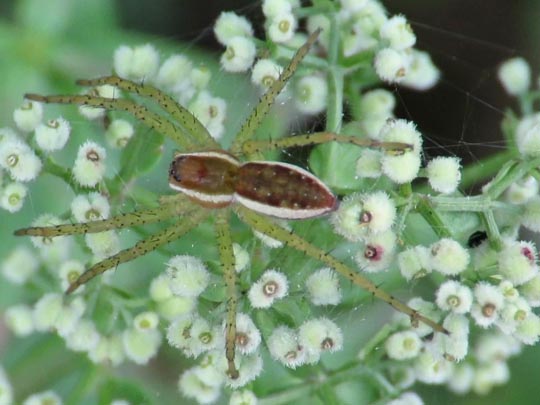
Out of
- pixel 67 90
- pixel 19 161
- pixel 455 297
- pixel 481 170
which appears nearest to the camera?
pixel 455 297

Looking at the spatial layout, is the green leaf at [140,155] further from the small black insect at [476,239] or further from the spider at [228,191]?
the small black insect at [476,239]

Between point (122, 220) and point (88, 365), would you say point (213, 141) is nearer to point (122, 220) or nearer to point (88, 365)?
point (122, 220)

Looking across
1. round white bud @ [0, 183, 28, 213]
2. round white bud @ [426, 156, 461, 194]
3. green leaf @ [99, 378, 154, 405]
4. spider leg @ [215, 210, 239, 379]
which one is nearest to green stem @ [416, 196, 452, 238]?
round white bud @ [426, 156, 461, 194]

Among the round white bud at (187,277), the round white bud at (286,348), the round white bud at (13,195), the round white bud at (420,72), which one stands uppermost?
the round white bud at (420,72)

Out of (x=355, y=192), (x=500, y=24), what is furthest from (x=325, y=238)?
(x=500, y=24)

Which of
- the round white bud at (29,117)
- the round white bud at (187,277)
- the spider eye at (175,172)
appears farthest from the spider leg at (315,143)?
the round white bud at (29,117)

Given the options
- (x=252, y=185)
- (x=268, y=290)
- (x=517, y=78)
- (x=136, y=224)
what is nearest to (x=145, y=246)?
(x=136, y=224)

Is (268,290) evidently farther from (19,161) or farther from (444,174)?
(19,161)
